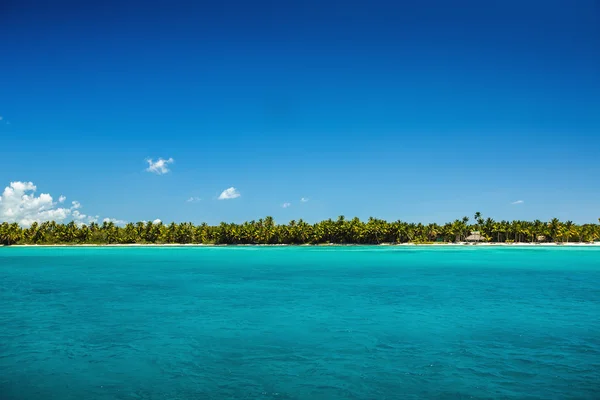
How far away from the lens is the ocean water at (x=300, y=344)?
1584cm

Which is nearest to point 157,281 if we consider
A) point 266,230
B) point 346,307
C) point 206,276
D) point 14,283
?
point 206,276

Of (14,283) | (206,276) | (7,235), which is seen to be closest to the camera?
(14,283)

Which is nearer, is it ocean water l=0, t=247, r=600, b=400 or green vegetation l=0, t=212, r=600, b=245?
ocean water l=0, t=247, r=600, b=400

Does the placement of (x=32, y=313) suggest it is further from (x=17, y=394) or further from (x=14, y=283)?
(x=14, y=283)

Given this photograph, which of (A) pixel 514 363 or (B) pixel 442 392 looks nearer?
(B) pixel 442 392

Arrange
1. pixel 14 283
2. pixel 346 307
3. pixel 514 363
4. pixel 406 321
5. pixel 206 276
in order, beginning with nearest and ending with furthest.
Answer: pixel 514 363 < pixel 406 321 < pixel 346 307 < pixel 14 283 < pixel 206 276

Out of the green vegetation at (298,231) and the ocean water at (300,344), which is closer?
the ocean water at (300,344)

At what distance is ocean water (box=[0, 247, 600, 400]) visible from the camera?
15836mm

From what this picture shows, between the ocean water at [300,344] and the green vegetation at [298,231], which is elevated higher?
the green vegetation at [298,231]

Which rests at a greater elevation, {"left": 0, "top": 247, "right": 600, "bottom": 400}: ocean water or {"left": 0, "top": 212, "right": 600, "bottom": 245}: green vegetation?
{"left": 0, "top": 212, "right": 600, "bottom": 245}: green vegetation

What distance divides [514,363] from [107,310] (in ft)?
87.4

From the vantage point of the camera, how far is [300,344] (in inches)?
874

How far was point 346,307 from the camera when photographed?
33.7m

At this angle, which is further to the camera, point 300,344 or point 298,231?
point 298,231
